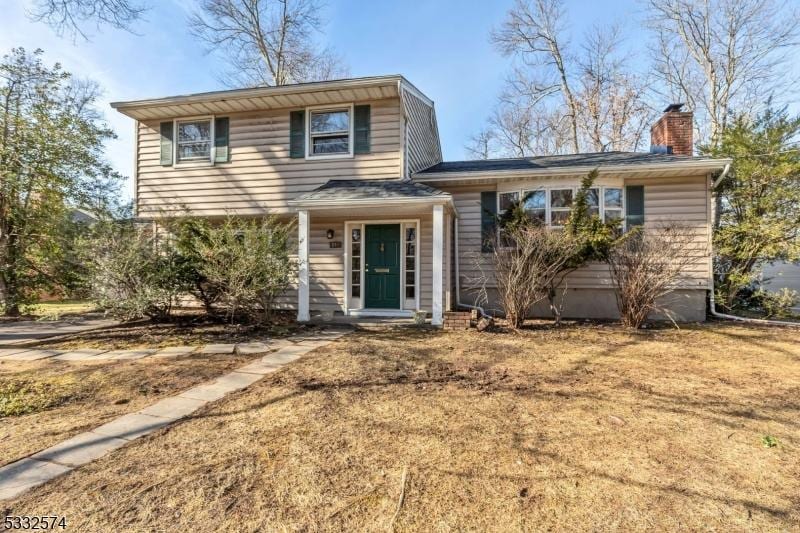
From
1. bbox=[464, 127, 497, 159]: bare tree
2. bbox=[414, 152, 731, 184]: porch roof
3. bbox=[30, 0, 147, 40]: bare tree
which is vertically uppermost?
bbox=[464, 127, 497, 159]: bare tree

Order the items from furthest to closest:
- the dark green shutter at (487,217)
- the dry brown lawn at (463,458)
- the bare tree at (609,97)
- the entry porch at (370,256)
→ the bare tree at (609,97), the dark green shutter at (487,217), the entry porch at (370,256), the dry brown lawn at (463,458)

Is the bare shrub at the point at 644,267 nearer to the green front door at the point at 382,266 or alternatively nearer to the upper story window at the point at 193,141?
the green front door at the point at 382,266

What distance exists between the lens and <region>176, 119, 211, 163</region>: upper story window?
9.05 m

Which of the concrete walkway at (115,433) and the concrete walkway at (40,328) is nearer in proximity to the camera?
the concrete walkway at (115,433)

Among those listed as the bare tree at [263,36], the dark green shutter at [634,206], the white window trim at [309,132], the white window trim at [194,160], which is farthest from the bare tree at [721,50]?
the white window trim at [194,160]

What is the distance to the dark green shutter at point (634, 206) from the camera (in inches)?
315

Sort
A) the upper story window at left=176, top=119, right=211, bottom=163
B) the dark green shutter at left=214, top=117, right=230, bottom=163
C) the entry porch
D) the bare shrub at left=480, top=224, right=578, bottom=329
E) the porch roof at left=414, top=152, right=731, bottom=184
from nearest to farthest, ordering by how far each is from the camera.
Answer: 1. the bare shrub at left=480, top=224, right=578, bottom=329
2. the porch roof at left=414, top=152, right=731, bottom=184
3. the entry porch
4. the dark green shutter at left=214, top=117, right=230, bottom=163
5. the upper story window at left=176, top=119, right=211, bottom=163

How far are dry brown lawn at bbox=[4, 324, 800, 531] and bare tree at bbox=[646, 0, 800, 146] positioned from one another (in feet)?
47.4

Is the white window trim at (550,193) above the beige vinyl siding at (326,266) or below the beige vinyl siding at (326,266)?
above

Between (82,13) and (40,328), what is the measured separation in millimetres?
5745

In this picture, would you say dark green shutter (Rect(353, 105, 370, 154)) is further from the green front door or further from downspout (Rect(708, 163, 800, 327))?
downspout (Rect(708, 163, 800, 327))

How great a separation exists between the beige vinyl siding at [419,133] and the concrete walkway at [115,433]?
6143 millimetres

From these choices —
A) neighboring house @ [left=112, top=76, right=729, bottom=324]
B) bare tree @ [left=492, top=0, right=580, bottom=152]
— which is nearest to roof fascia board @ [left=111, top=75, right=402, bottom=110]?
neighboring house @ [left=112, top=76, right=729, bottom=324]

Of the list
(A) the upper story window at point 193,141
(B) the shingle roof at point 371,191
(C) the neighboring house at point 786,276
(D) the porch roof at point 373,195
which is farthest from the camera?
(C) the neighboring house at point 786,276
